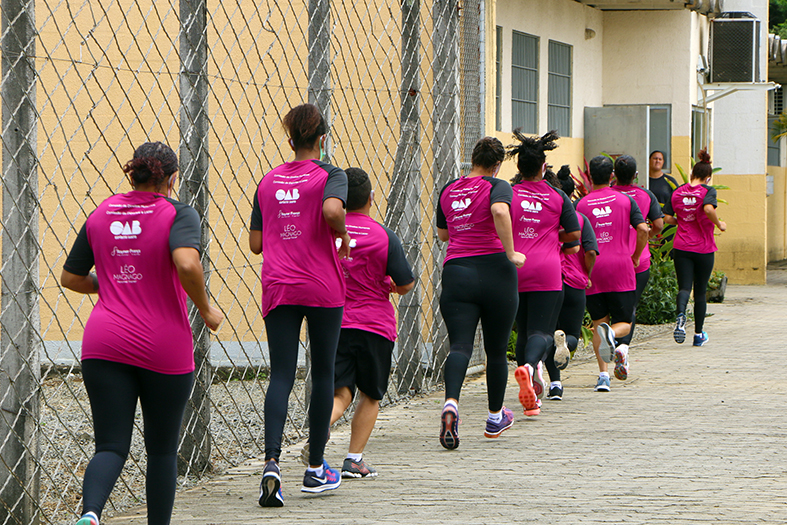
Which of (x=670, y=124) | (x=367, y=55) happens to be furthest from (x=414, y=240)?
(x=670, y=124)

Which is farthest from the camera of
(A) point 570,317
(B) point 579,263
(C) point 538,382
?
(A) point 570,317

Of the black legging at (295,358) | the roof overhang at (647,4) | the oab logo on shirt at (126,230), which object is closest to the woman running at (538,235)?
the black legging at (295,358)

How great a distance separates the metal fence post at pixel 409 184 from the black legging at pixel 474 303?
1965 mm

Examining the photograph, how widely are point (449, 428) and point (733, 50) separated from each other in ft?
48.2

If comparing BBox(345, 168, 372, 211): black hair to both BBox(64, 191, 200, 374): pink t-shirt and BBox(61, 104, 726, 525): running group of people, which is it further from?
BBox(64, 191, 200, 374): pink t-shirt

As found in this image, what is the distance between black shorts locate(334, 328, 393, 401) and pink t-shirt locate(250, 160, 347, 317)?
512 mm

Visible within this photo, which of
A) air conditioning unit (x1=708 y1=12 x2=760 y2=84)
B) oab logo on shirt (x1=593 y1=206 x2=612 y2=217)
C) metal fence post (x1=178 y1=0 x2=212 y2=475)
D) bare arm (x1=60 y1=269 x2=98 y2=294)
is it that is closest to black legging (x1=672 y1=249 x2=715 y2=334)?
oab logo on shirt (x1=593 y1=206 x2=612 y2=217)

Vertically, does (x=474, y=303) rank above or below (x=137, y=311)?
below

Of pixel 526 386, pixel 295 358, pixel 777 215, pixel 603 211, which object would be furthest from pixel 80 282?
pixel 777 215

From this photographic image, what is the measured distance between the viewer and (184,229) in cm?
386

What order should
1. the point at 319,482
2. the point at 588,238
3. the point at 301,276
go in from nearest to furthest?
the point at 301,276, the point at 319,482, the point at 588,238

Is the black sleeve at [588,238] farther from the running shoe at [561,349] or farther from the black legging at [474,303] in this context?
the black legging at [474,303]

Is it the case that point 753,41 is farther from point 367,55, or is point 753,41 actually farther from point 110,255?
point 110,255

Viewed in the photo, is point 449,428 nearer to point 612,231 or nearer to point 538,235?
point 538,235
